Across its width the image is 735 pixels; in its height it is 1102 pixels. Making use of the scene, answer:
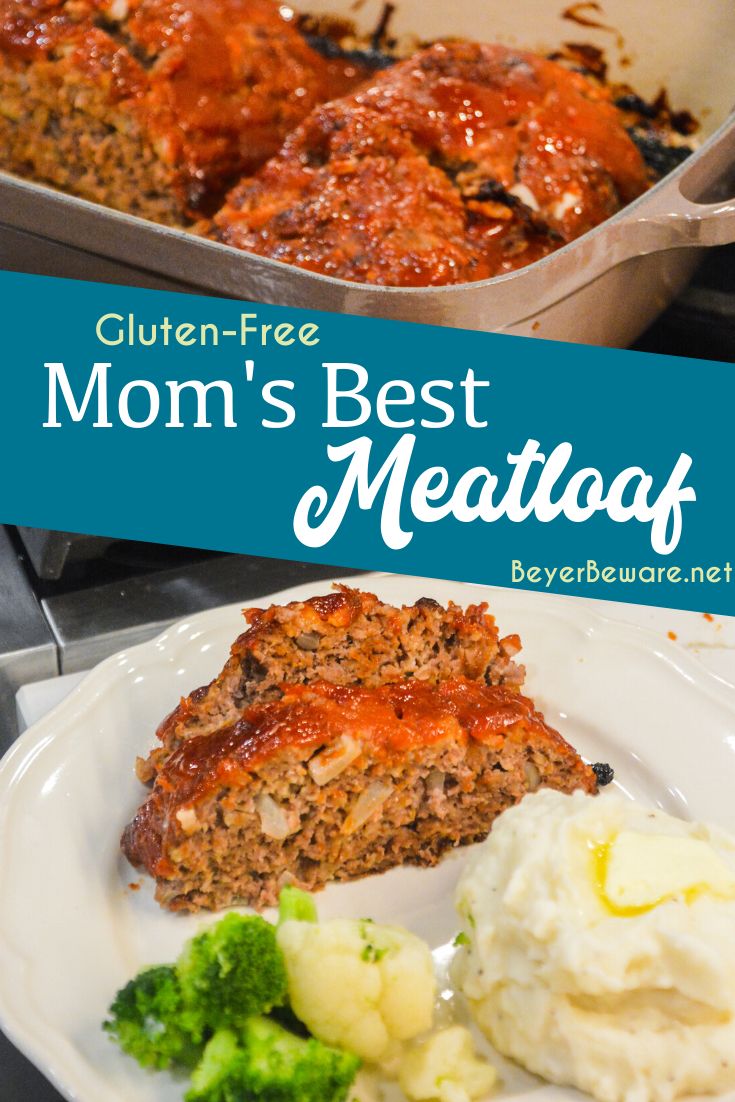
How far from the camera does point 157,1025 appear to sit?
90.1 inches

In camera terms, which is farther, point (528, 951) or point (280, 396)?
point (280, 396)

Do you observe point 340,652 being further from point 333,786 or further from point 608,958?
point 608,958

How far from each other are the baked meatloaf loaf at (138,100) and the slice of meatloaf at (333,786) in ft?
7.36

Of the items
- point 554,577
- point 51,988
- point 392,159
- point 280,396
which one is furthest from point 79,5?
point 51,988

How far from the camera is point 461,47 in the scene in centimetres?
441

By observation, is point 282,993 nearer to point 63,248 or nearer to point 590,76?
point 63,248

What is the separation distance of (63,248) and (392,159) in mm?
1137

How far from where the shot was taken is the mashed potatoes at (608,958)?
2176 millimetres

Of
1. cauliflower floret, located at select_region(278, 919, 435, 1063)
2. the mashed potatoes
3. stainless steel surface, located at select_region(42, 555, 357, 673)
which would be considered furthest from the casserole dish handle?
cauliflower floret, located at select_region(278, 919, 435, 1063)

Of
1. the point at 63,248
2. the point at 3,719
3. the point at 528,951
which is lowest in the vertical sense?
the point at 3,719

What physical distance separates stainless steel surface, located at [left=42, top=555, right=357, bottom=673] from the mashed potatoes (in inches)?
55.3

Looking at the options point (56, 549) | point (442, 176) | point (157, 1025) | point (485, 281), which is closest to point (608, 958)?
point (157, 1025)

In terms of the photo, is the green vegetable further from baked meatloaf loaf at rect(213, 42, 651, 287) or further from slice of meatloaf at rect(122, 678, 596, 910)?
baked meatloaf loaf at rect(213, 42, 651, 287)

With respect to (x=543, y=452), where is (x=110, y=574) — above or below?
below
